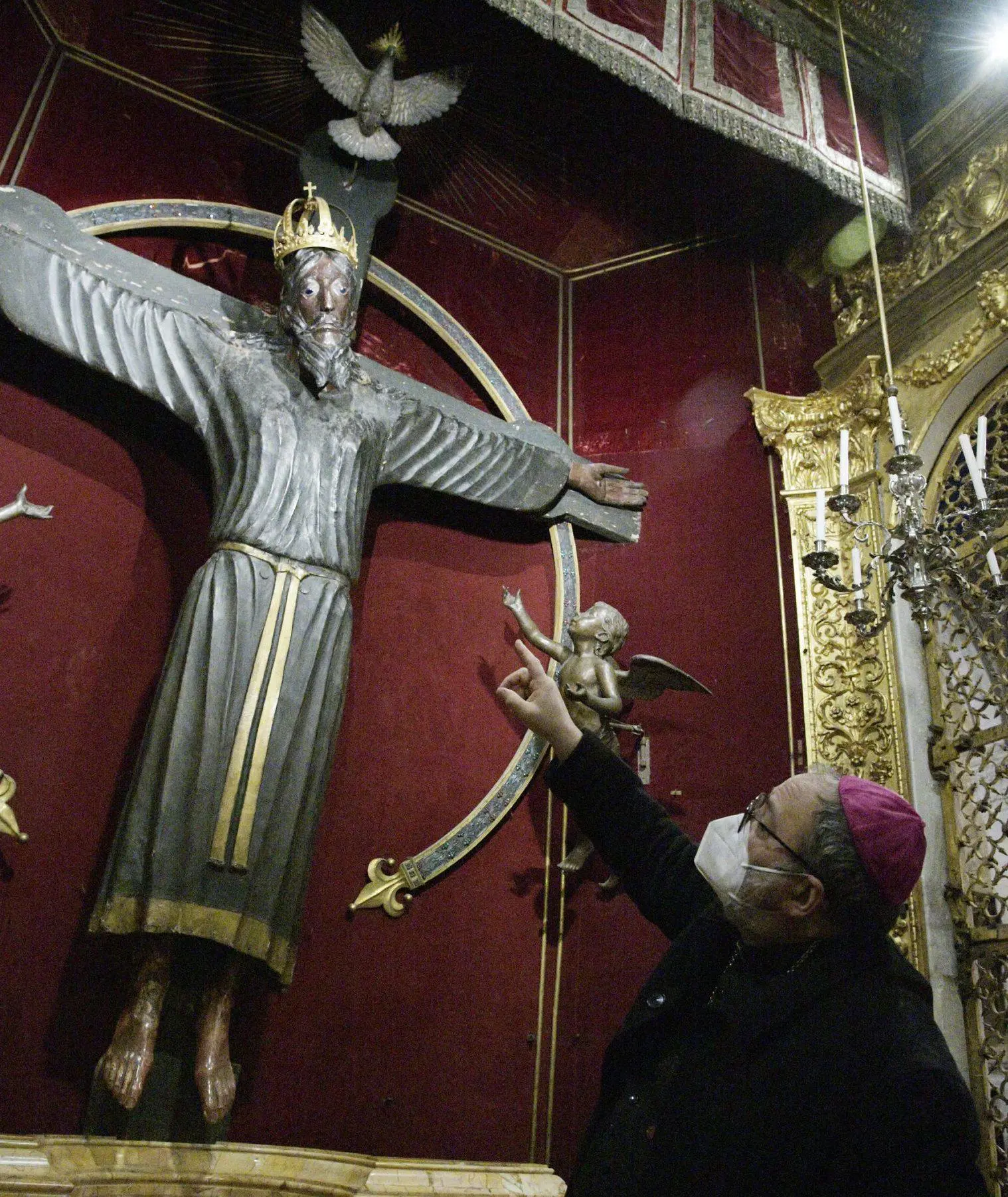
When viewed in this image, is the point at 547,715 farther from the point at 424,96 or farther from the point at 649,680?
the point at 424,96

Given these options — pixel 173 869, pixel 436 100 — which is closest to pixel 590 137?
pixel 436 100

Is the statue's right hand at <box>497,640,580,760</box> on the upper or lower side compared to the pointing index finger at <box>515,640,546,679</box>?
lower

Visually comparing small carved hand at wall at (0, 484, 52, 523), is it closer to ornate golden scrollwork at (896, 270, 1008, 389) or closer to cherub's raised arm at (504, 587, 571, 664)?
cherub's raised arm at (504, 587, 571, 664)

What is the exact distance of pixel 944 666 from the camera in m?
3.43

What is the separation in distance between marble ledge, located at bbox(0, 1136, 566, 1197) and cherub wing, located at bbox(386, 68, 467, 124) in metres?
3.32

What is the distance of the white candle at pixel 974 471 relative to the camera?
2.47 metres

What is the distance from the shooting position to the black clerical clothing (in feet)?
4.14

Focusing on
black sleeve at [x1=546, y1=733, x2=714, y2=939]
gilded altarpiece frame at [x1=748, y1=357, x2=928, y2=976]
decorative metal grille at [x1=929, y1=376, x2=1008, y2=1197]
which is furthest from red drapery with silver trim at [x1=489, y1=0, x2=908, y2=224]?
black sleeve at [x1=546, y1=733, x2=714, y2=939]

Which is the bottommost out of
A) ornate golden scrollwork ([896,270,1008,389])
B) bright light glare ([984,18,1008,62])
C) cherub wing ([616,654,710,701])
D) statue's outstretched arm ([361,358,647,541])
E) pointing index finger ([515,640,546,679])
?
pointing index finger ([515,640,546,679])

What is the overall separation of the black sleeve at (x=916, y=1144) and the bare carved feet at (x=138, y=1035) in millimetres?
1619

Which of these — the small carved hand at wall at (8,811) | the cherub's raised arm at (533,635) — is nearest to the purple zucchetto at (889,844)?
the cherub's raised arm at (533,635)

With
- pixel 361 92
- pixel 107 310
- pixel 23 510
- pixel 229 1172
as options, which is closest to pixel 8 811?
pixel 23 510

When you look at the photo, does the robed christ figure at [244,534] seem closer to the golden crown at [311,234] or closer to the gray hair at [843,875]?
the golden crown at [311,234]

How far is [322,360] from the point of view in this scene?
121 inches
